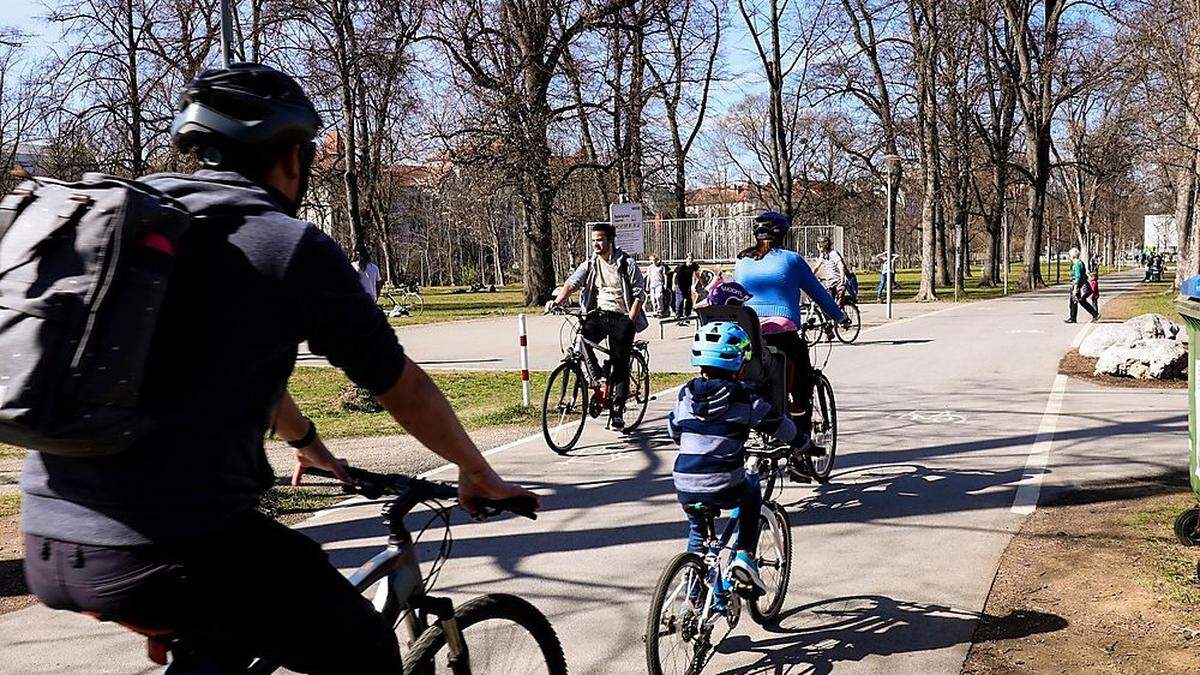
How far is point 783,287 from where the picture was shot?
7145 millimetres

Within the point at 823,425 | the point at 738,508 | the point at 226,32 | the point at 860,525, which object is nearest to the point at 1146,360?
the point at 823,425

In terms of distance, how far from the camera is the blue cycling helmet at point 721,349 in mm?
4523

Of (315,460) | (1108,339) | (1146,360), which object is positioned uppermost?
(315,460)

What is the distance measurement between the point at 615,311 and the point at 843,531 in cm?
409

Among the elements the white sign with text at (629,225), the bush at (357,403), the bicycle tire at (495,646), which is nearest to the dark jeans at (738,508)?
the bicycle tire at (495,646)

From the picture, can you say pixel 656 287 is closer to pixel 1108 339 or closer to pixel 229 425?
pixel 1108 339

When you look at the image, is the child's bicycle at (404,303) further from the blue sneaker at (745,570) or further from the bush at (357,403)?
the blue sneaker at (745,570)

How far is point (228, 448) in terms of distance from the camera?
1.90m

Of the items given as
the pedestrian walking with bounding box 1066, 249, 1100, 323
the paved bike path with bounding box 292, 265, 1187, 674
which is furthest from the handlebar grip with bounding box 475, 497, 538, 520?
the pedestrian walking with bounding box 1066, 249, 1100, 323

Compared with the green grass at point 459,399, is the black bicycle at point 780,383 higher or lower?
higher

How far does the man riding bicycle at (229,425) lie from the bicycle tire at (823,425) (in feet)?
18.7

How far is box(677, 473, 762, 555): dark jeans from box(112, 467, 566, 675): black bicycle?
4.59 feet

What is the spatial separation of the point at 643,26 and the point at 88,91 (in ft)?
56.8

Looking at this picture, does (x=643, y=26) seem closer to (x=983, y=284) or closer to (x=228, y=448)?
(x=983, y=284)
